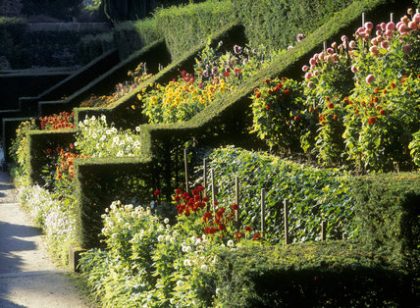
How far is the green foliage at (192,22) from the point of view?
19.5 m

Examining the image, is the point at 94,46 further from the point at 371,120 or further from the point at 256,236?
the point at 256,236

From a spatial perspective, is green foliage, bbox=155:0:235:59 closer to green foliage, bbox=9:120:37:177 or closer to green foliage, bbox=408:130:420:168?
green foliage, bbox=9:120:37:177

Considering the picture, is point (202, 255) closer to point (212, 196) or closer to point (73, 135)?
point (212, 196)

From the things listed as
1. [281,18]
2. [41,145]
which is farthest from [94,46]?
[41,145]

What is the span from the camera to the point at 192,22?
2127 cm

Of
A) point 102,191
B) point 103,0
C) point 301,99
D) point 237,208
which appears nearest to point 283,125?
point 301,99

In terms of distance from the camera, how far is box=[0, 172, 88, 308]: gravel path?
8.97m

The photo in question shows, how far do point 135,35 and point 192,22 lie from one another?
274 inches

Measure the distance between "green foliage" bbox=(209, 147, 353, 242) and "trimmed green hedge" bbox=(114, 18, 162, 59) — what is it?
16599mm

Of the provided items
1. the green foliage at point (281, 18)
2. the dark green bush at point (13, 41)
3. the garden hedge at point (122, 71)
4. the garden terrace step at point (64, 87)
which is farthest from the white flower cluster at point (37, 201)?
the dark green bush at point (13, 41)

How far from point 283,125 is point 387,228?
506 cm

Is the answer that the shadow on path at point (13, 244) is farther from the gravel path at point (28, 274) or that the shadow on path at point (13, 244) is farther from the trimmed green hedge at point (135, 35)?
the trimmed green hedge at point (135, 35)

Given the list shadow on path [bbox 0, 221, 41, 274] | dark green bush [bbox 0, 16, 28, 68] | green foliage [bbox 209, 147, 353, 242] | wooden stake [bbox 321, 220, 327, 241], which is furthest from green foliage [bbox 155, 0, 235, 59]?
dark green bush [bbox 0, 16, 28, 68]

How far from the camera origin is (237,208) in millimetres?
8141
